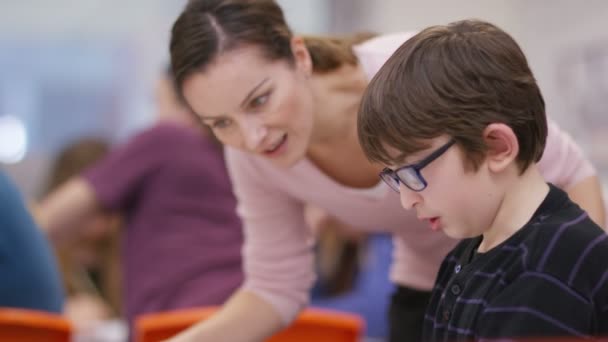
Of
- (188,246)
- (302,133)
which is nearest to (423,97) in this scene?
(302,133)

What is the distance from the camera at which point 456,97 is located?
817 millimetres

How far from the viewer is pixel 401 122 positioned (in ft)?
2.73

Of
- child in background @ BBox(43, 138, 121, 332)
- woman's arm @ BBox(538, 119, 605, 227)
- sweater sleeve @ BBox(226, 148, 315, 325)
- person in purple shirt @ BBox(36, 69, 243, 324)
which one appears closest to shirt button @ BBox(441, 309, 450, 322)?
woman's arm @ BBox(538, 119, 605, 227)

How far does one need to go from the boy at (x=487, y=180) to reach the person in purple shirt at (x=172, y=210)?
1074mm

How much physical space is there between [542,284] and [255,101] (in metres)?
0.51

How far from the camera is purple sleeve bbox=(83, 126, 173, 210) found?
6.34 feet

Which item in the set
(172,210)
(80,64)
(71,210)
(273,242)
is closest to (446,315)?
(273,242)

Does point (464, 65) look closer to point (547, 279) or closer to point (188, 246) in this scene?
point (547, 279)

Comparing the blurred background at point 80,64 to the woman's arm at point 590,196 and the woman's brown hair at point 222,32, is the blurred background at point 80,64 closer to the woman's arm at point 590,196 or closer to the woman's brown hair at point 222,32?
the woman's brown hair at point 222,32

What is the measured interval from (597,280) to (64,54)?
3970 millimetres

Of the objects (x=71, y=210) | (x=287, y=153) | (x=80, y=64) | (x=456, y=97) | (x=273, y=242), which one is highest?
(x=456, y=97)

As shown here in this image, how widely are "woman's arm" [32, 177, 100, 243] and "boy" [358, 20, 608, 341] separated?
122 cm

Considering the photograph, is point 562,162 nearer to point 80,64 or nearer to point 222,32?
point 222,32

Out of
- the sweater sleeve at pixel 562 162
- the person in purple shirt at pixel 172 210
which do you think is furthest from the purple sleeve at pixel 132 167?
the sweater sleeve at pixel 562 162
